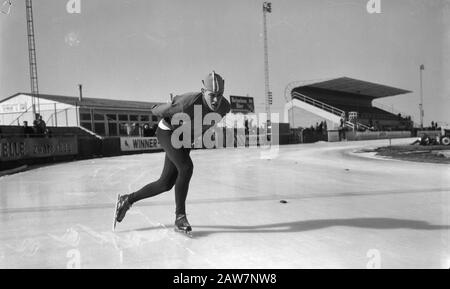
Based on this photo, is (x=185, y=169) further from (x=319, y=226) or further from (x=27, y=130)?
(x=27, y=130)

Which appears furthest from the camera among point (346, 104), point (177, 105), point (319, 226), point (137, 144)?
point (346, 104)

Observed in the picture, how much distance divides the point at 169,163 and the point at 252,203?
203cm

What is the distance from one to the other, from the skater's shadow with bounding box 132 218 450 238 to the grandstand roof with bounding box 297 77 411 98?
43.3 m

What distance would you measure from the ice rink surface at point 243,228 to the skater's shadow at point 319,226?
0.4 inches

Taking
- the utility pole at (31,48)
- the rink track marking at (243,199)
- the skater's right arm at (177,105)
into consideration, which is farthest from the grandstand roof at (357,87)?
the skater's right arm at (177,105)

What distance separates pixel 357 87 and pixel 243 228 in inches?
2089

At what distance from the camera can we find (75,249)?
130 inches

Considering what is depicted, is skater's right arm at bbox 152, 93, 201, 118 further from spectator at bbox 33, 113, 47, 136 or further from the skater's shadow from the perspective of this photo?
spectator at bbox 33, 113, 47, 136

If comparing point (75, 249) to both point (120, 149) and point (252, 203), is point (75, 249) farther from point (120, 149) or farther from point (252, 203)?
point (120, 149)

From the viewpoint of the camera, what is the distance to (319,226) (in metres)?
4.01

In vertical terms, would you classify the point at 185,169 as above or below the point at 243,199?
above

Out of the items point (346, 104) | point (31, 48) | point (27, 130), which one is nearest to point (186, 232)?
point (27, 130)

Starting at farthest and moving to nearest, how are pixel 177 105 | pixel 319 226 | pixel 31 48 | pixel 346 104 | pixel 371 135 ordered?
pixel 346 104 < pixel 371 135 < pixel 31 48 < pixel 319 226 < pixel 177 105

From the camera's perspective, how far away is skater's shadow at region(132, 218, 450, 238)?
386cm
